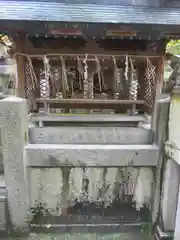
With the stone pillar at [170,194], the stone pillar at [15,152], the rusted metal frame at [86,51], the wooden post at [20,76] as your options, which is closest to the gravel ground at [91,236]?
the stone pillar at [15,152]

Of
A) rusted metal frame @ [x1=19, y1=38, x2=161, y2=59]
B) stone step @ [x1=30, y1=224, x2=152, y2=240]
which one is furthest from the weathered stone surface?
rusted metal frame @ [x1=19, y1=38, x2=161, y2=59]

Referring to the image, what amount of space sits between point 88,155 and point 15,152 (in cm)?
113

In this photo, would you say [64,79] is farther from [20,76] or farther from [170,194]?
[170,194]

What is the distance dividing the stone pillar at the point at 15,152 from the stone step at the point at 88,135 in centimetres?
26

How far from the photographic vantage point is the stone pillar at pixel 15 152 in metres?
→ 3.51

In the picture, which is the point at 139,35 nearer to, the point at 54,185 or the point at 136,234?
the point at 54,185

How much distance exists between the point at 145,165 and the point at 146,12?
243cm

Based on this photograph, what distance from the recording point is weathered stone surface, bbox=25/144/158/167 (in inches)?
146

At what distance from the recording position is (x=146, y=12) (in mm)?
3705

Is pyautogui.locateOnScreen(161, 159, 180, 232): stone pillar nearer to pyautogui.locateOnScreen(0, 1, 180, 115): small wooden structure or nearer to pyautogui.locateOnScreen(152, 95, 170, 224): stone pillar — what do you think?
pyautogui.locateOnScreen(152, 95, 170, 224): stone pillar

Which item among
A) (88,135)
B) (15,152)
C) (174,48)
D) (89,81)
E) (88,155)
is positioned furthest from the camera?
(174,48)

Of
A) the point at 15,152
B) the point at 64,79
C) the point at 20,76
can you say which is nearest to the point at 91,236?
the point at 15,152

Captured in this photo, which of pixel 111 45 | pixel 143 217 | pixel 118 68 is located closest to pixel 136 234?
pixel 143 217

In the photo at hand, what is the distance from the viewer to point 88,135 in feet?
12.7
